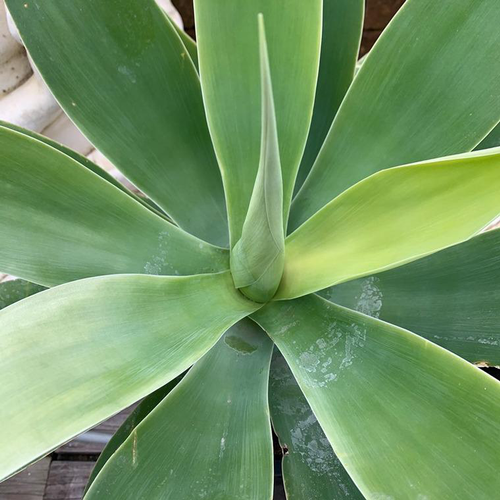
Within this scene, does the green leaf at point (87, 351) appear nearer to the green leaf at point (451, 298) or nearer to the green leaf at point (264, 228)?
the green leaf at point (264, 228)

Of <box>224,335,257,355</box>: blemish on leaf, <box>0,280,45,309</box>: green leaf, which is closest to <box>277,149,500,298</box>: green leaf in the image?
<box>224,335,257,355</box>: blemish on leaf

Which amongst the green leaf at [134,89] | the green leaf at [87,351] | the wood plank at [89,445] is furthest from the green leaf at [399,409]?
the wood plank at [89,445]

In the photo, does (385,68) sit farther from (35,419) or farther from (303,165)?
(35,419)

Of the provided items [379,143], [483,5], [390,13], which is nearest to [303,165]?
[379,143]

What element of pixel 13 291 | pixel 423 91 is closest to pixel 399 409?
pixel 423 91

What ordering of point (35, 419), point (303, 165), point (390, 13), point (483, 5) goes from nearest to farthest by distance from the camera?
point (35, 419), point (483, 5), point (303, 165), point (390, 13)

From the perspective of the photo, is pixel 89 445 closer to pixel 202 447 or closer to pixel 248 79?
pixel 202 447

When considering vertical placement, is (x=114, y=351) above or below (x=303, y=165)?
below
